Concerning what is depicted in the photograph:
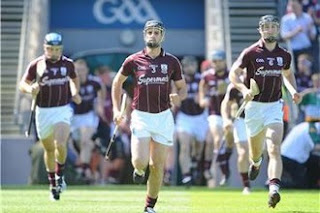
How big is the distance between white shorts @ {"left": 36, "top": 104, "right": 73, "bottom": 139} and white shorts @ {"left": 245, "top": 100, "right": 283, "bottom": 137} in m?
3.04

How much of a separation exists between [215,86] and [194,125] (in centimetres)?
152

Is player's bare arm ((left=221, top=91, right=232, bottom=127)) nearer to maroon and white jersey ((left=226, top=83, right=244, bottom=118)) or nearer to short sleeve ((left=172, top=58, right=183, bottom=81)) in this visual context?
maroon and white jersey ((left=226, top=83, right=244, bottom=118))

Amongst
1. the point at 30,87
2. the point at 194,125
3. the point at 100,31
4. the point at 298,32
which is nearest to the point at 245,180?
the point at 194,125

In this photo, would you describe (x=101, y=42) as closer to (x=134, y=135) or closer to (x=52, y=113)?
(x=52, y=113)

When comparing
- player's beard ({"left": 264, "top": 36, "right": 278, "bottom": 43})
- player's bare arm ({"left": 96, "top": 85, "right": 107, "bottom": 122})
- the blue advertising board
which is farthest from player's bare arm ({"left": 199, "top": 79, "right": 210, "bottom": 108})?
the blue advertising board

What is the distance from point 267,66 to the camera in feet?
52.0

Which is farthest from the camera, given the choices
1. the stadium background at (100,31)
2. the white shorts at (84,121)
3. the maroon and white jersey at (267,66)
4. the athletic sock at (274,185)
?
the stadium background at (100,31)

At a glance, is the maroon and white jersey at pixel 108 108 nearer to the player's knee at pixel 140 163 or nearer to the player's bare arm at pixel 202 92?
the player's bare arm at pixel 202 92

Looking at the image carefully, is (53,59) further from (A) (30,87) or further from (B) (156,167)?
(B) (156,167)

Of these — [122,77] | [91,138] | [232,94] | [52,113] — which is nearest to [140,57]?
[122,77]

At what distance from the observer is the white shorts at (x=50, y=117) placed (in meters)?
17.5

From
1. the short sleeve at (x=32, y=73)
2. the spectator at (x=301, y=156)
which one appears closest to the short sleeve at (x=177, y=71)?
the short sleeve at (x=32, y=73)

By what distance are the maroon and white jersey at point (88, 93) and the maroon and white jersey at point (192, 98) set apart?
186cm

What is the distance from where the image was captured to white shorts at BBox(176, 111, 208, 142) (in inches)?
907
